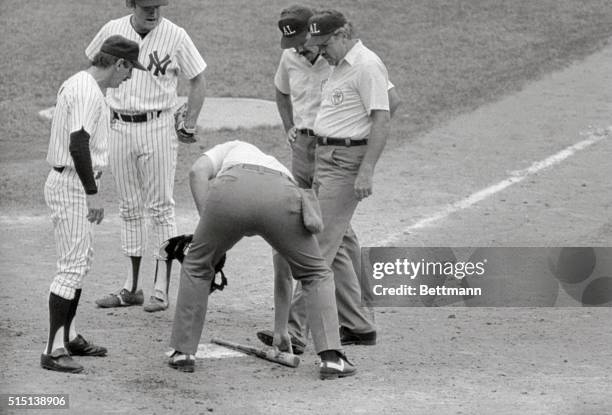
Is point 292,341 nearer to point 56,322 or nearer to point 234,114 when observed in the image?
point 56,322

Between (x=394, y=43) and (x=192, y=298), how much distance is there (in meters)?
10.2

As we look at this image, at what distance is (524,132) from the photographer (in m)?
13.5

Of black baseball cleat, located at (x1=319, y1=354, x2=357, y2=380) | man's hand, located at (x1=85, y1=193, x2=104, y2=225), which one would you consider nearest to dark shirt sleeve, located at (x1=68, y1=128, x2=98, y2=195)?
man's hand, located at (x1=85, y1=193, x2=104, y2=225)

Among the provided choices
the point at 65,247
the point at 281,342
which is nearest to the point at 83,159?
the point at 65,247

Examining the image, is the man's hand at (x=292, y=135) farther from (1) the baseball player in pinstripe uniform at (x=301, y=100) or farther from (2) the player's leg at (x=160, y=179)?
(2) the player's leg at (x=160, y=179)

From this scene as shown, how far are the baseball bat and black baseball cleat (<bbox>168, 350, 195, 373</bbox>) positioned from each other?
1.62 ft

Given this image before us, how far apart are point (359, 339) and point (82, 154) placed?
2.13m

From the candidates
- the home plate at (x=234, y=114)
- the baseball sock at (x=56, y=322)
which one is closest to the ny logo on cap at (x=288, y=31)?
the baseball sock at (x=56, y=322)

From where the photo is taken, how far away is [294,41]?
7.98 m

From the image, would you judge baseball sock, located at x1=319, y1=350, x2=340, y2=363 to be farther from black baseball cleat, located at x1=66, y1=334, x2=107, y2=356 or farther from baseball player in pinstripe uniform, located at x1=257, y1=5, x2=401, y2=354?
black baseball cleat, located at x1=66, y1=334, x2=107, y2=356

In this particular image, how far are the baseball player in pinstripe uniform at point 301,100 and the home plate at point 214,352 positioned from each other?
0.22 m

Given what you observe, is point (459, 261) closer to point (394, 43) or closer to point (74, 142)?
point (74, 142)

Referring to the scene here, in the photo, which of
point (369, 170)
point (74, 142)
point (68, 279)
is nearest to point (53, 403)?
point (68, 279)

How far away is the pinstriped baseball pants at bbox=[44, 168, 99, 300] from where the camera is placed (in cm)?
704
